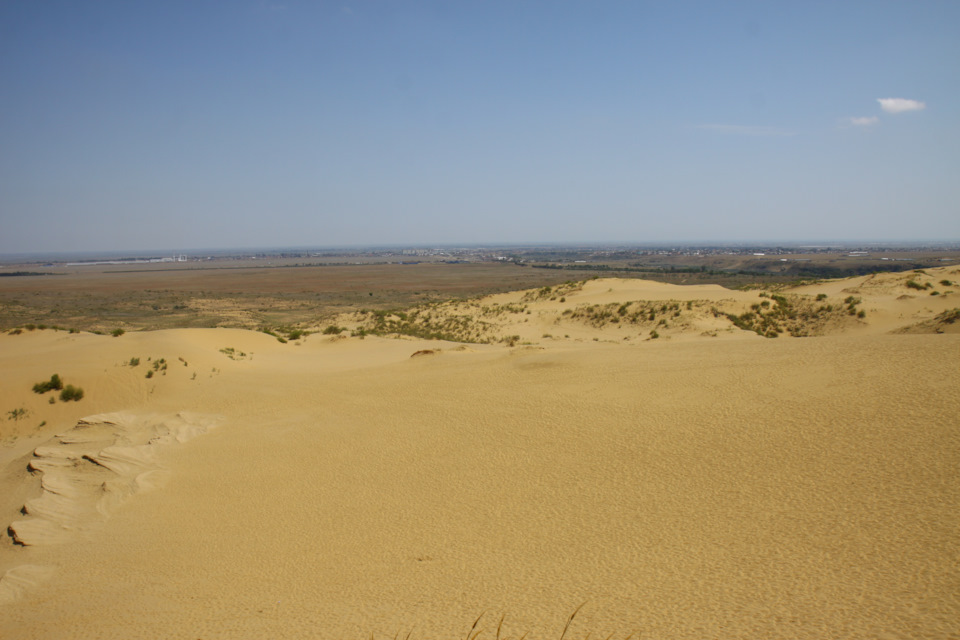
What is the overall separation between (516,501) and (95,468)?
7765 mm

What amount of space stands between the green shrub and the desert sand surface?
476mm

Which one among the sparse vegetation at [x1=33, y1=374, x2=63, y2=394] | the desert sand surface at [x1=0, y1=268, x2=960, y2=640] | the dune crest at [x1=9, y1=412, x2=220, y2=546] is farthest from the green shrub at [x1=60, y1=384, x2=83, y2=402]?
the dune crest at [x1=9, y1=412, x2=220, y2=546]

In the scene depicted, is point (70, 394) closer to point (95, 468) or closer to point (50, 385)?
point (50, 385)

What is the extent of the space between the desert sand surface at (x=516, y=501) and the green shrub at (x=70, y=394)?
48 centimetres

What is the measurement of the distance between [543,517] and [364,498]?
267 centimetres

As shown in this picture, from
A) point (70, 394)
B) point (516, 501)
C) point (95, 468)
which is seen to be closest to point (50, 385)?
point (70, 394)

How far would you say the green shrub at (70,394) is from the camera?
13.9 metres

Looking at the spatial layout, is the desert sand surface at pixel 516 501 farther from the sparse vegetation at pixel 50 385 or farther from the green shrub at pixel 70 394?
the green shrub at pixel 70 394

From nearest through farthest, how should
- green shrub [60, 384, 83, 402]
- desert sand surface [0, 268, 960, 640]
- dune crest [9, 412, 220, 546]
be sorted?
desert sand surface [0, 268, 960, 640] → dune crest [9, 412, 220, 546] → green shrub [60, 384, 83, 402]

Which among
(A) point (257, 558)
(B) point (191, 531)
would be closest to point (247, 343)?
(B) point (191, 531)

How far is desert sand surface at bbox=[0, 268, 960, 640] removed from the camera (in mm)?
4594

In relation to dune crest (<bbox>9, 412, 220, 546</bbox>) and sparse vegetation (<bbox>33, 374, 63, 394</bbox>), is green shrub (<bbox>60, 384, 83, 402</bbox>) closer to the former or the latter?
sparse vegetation (<bbox>33, 374, 63, 394</bbox>)

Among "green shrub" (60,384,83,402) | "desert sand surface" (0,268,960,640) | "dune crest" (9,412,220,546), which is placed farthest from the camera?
"green shrub" (60,384,83,402)

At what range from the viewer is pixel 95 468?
949 cm
